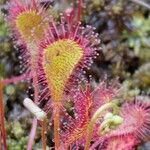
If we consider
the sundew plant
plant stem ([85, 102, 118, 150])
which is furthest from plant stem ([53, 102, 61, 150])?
plant stem ([85, 102, 118, 150])

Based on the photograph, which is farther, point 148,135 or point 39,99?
point 148,135

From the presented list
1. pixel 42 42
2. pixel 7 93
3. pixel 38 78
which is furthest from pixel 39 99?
pixel 7 93

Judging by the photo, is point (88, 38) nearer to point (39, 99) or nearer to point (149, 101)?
point (39, 99)

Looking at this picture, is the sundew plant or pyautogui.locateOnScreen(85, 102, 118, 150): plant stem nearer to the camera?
pyautogui.locateOnScreen(85, 102, 118, 150): plant stem

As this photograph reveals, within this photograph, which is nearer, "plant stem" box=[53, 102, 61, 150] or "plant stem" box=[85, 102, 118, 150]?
"plant stem" box=[85, 102, 118, 150]

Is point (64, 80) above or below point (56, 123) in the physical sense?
above

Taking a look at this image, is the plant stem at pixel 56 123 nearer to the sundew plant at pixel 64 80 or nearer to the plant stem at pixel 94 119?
the sundew plant at pixel 64 80

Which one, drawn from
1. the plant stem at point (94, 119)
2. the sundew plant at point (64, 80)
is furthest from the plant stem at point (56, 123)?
the plant stem at point (94, 119)

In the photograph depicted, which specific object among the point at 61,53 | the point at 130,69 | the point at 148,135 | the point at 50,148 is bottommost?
the point at 148,135

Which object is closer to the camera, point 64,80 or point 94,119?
point 94,119

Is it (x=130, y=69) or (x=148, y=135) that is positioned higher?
(x=130, y=69)

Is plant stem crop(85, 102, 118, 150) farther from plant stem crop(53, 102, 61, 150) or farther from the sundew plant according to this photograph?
plant stem crop(53, 102, 61, 150)
